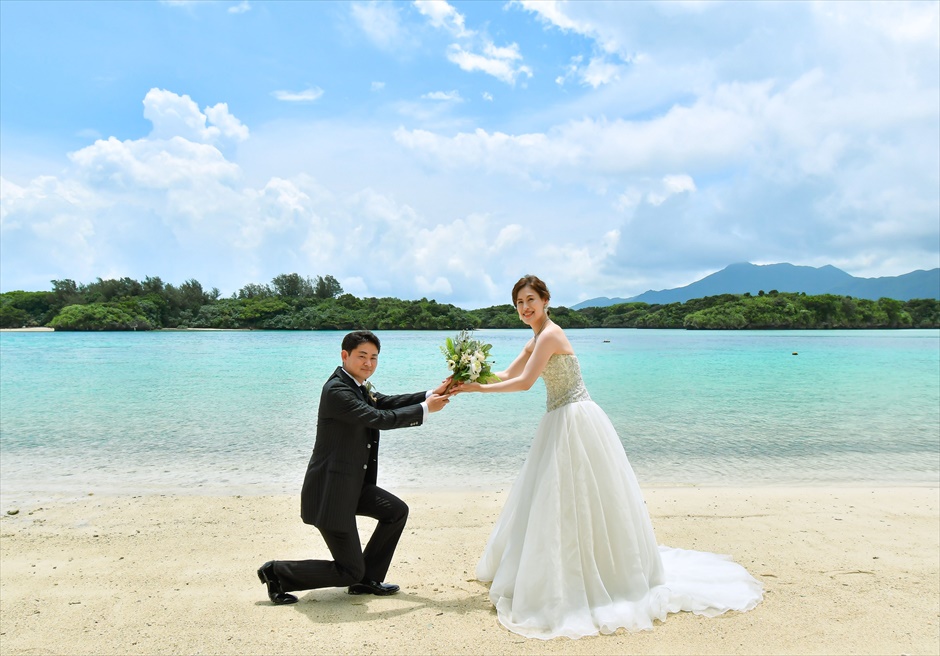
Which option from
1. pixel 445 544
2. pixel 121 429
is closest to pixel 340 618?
pixel 445 544

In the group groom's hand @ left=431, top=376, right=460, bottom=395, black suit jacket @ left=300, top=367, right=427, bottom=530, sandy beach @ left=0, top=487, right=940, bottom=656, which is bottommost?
sandy beach @ left=0, top=487, right=940, bottom=656

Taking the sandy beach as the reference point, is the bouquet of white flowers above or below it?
above

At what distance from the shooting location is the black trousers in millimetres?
4562

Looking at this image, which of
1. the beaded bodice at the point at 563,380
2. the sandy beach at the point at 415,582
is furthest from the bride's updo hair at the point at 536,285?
the sandy beach at the point at 415,582

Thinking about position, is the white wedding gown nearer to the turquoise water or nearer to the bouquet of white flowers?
the bouquet of white flowers

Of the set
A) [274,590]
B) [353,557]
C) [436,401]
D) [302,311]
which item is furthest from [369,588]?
[302,311]

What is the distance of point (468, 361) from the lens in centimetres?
502

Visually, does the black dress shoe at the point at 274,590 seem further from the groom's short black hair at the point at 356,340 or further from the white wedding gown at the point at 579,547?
the groom's short black hair at the point at 356,340

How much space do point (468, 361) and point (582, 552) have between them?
5.67 ft

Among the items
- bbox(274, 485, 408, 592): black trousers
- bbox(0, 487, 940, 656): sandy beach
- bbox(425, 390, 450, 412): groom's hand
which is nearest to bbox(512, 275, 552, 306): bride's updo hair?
bbox(425, 390, 450, 412): groom's hand

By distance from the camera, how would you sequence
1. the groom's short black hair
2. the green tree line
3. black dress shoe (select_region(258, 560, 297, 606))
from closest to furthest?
the groom's short black hair, black dress shoe (select_region(258, 560, 297, 606)), the green tree line

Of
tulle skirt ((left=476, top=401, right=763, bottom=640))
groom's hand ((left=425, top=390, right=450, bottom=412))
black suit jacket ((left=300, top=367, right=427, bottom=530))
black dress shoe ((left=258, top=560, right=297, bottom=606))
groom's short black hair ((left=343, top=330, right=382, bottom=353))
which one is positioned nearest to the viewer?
tulle skirt ((left=476, top=401, right=763, bottom=640))

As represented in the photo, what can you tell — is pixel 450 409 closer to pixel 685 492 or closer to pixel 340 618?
pixel 685 492

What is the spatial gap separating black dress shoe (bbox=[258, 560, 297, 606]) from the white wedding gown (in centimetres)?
161
